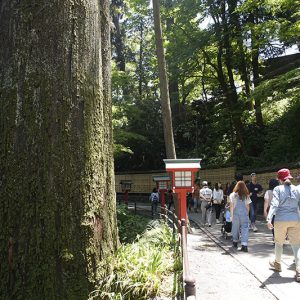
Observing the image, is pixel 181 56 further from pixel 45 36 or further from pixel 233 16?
pixel 45 36

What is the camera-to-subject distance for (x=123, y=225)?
41.5 feet

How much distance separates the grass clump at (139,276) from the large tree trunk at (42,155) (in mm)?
338

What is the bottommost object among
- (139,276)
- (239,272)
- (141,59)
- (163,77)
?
(239,272)

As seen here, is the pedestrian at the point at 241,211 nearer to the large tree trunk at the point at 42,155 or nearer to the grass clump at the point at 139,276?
the grass clump at the point at 139,276

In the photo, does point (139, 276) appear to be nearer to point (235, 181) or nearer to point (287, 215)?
point (287, 215)

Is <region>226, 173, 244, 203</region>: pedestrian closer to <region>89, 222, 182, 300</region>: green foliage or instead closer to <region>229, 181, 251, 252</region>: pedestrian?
<region>229, 181, 251, 252</region>: pedestrian

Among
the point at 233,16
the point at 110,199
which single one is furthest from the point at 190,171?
the point at 233,16

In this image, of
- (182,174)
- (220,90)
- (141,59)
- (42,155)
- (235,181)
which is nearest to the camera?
(42,155)

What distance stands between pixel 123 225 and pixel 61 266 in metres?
8.94

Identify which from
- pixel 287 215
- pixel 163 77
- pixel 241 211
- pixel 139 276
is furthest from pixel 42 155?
pixel 163 77

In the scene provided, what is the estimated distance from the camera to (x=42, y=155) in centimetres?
380

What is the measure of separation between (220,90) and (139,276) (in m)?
25.5

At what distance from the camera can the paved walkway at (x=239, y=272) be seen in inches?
233

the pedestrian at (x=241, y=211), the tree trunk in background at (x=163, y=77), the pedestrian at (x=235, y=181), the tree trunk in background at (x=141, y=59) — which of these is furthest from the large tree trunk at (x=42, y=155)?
the tree trunk in background at (x=141, y=59)
